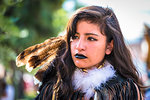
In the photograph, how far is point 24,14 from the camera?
6.70m

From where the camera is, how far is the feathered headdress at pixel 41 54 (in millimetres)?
2436

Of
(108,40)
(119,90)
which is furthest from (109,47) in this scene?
(119,90)

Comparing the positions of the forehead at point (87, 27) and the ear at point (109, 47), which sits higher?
the forehead at point (87, 27)

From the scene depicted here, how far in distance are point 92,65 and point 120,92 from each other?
313 millimetres

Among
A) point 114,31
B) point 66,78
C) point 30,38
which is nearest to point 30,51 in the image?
point 66,78

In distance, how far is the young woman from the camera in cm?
211

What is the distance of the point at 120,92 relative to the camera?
2.10m

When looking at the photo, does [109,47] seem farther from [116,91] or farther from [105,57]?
[116,91]

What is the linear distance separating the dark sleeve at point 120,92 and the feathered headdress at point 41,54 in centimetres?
59

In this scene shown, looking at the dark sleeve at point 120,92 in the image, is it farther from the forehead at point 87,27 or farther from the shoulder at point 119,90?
the forehead at point 87,27

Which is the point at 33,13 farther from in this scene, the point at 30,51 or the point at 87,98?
the point at 87,98

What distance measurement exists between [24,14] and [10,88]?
11.4ft

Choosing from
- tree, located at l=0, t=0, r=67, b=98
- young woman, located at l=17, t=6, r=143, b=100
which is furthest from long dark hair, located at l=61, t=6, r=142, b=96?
tree, located at l=0, t=0, r=67, b=98

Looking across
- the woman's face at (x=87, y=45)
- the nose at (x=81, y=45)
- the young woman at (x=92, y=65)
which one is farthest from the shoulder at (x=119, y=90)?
Answer: the nose at (x=81, y=45)
